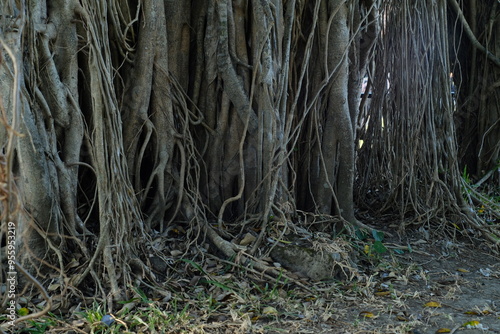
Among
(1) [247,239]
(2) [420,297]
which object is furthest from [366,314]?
(1) [247,239]

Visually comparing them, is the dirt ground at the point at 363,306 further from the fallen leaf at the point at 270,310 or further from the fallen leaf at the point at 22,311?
the fallen leaf at the point at 22,311

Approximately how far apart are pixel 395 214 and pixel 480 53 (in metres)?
1.72

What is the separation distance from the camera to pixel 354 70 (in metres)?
3.80

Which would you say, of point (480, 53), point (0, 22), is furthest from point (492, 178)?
point (0, 22)

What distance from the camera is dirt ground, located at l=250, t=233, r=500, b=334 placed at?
7.79 feet

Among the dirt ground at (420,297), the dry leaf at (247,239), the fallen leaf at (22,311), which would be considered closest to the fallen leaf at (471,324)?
the dirt ground at (420,297)

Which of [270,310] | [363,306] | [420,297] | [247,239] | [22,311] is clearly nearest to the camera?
[22,311]

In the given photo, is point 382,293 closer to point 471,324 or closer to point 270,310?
point 471,324

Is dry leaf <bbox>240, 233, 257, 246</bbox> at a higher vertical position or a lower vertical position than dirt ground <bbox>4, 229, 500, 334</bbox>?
higher

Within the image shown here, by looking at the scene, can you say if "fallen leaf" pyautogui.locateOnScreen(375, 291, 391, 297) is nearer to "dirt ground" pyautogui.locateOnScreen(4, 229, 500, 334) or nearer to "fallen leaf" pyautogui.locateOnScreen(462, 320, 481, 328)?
"dirt ground" pyautogui.locateOnScreen(4, 229, 500, 334)

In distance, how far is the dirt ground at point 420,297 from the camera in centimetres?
238

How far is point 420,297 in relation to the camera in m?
2.72

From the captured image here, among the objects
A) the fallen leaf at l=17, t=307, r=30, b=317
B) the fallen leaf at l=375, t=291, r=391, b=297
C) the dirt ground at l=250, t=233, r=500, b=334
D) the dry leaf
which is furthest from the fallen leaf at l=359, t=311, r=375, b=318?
the fallen leaf at l=17, t=307, r=30, b=317

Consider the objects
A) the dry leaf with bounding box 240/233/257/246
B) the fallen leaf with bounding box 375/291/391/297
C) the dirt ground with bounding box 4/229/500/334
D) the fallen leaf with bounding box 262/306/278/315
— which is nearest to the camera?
the dirt ground with bounding box 4/229/500/334
